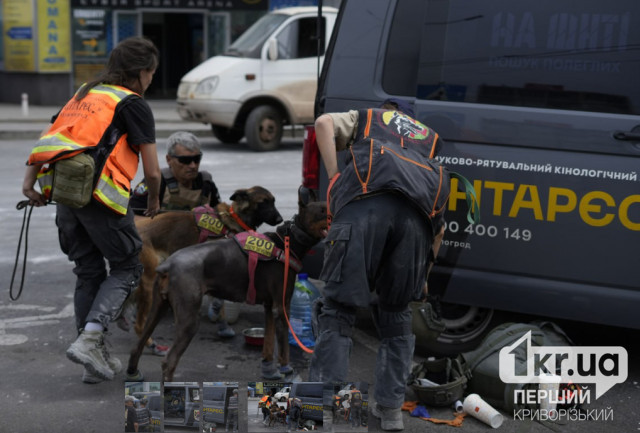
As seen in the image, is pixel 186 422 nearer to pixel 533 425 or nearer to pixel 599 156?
pixel 533 425

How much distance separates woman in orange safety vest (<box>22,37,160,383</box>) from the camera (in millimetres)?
4230

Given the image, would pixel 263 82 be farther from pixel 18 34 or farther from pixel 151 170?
pixel 151 170

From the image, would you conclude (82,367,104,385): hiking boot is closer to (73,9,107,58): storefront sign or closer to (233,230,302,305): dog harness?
(233,230,302,305): dog harness

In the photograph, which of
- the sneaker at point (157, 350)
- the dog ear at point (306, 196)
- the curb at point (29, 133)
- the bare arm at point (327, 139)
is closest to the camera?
the bare arm at point (327, 139)

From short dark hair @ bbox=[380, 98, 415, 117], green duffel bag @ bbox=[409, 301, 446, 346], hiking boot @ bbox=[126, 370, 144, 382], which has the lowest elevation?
hiking boot @ bbox=[126, 370, 144, 382]

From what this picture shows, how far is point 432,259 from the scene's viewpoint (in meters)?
4.18

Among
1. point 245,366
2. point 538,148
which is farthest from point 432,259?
point 245,366

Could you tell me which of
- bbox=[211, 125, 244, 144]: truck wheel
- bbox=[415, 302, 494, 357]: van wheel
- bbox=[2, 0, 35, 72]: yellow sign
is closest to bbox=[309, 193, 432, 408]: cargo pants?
bbox=[415, 302, 494, 357]: van wheel

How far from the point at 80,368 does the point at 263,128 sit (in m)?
9.77

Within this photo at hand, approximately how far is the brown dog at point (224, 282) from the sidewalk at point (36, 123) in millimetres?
11898

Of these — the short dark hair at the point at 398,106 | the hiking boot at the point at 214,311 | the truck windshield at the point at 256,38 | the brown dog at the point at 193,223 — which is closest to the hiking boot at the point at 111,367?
the brown dog at the point at 193,223

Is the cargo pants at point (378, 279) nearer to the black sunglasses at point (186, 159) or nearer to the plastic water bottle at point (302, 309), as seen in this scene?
the plastic water bottle at point (302, 309)

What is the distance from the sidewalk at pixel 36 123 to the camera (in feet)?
51.2

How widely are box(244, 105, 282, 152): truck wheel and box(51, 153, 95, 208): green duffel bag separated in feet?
33.0
